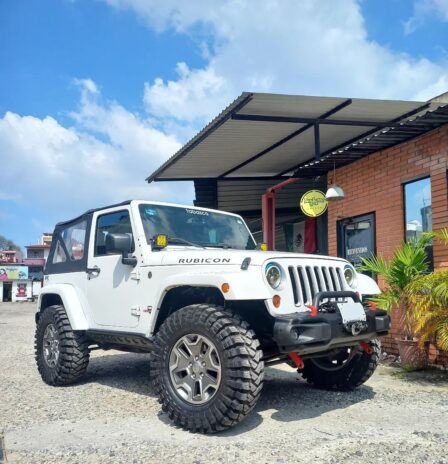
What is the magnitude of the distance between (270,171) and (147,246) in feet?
23.8

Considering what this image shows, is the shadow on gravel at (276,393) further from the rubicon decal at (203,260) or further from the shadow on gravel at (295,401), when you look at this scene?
the rubicon decal at (203,260)

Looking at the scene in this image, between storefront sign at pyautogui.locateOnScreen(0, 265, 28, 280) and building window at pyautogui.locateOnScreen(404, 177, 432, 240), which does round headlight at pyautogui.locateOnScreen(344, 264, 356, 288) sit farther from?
storefront sign at pyautogui.locateOnScreen(0, 265, 28, 280)

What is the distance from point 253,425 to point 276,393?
4.23 feet

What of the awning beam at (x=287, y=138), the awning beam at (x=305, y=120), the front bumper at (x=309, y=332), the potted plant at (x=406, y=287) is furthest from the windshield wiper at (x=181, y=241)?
the awning beam at (x=287, y=138)

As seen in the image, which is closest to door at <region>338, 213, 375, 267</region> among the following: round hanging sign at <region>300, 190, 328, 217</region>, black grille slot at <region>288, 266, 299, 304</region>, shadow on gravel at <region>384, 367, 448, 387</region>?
round hanging sign at <region>300, 190, 328, 217</region>

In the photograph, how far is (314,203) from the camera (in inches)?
352

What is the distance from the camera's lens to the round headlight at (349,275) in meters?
5.00

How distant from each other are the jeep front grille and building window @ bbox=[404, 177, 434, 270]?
305 centimetres

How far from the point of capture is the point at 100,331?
17.8ft

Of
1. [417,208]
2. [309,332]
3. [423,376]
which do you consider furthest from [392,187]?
[309,332]

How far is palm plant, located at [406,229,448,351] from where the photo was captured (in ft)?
18.6

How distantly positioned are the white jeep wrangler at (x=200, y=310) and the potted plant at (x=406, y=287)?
4.59 feet

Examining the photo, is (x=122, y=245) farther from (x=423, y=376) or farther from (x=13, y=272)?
(x=13, y=272)

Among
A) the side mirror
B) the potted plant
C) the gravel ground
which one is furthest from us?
the potted plant
